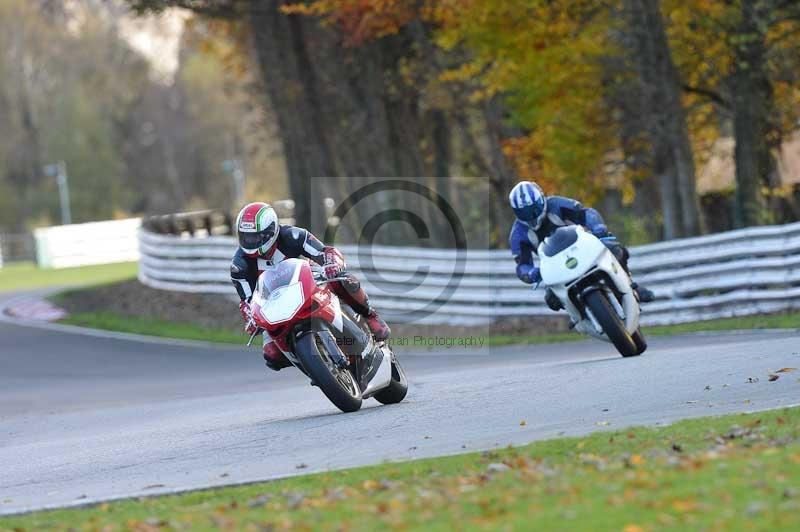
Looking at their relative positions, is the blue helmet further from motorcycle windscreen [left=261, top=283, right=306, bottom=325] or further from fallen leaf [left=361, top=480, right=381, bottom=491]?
fallen leaf [left=361, top=480, right=381, bottom=491]

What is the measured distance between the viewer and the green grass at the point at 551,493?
20.2ft

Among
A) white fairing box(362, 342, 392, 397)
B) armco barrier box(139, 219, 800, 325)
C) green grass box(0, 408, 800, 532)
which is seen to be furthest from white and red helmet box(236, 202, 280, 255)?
armco barrier box(139, 219, 800, 325)

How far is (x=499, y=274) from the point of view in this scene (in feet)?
70.8

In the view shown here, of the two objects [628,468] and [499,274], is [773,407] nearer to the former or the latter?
[628,468]

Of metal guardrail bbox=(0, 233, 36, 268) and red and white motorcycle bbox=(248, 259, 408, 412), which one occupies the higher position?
red and white motorcycle bbox=(248, 259, 408, 412)

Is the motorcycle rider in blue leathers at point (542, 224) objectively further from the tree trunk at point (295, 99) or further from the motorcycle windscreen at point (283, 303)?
the tree trunk at point (295, 99)

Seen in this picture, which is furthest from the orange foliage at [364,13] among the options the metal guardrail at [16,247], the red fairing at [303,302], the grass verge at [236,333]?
the metal guardrail at [16,247]

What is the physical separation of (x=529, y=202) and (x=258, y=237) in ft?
10.2

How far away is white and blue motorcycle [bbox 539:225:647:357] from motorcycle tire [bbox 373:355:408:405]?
204 centimetres

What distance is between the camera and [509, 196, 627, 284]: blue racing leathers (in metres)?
13.3

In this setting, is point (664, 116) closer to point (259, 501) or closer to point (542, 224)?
point (542, 224)

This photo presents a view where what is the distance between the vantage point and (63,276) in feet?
138

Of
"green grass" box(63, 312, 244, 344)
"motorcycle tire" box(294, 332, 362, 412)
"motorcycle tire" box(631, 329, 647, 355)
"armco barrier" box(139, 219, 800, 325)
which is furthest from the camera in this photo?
"green grass" box(63, 312, 244, 344)

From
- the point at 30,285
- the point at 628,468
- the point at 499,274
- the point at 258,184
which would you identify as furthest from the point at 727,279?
the point at 258,184
